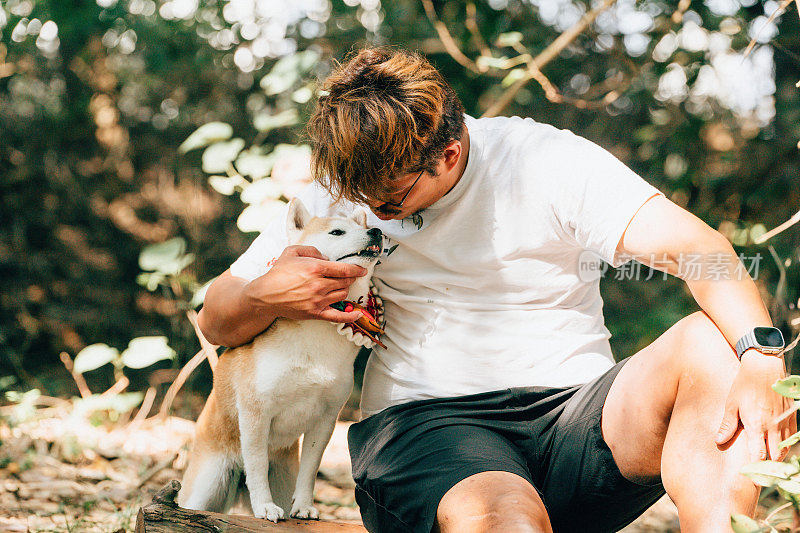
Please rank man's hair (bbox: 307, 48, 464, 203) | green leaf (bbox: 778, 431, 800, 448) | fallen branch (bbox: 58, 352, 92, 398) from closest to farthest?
green leaf (bbox: 778, 431, 800, 448) → man's hair (bbox: 307, 48, 464, 203) → fallen branch (bbox: 58, 352, 92, 398)

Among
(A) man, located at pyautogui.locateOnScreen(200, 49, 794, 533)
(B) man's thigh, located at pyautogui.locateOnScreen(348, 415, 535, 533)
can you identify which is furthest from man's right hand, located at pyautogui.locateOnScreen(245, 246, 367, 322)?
(B) man's thigh, located at pyautogui.locateOnScreen(348, 415, 535, 533)

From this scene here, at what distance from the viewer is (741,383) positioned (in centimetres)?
130

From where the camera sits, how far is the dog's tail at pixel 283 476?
7.15 feet

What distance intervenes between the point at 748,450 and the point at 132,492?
2.37 meters

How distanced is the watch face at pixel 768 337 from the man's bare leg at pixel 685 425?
0.07 meters

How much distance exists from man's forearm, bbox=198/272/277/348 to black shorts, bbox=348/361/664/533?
43 cm

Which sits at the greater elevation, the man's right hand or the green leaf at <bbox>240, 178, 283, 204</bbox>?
the man's right hand

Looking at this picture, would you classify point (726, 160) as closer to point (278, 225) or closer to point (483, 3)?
point (483, 3)

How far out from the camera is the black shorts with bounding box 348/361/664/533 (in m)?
1.56

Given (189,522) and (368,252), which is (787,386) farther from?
(189,522)

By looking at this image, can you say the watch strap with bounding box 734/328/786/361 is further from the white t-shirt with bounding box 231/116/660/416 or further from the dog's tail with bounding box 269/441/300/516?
the dog's tail with bounding box 269/441/300/516

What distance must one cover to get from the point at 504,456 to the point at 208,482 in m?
0.97

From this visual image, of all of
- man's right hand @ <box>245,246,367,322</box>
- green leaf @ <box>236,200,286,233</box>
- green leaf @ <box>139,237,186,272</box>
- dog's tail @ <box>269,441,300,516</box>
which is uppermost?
man's right hand @ <box>245,246,367,322</box>

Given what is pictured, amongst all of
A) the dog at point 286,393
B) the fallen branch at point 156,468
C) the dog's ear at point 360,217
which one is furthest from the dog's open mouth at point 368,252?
the fallen branch at point 156,468
